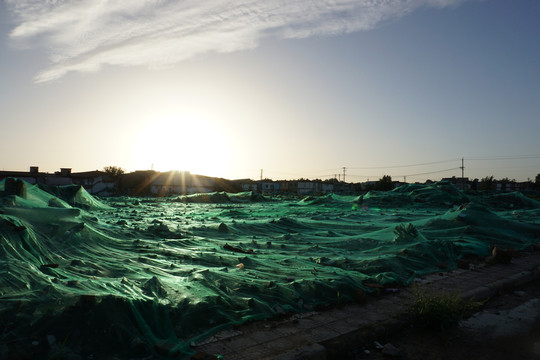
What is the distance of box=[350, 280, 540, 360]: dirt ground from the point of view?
3.40 meters

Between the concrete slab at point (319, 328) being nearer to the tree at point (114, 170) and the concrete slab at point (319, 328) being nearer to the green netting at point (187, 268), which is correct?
the green netting at point (187, 268)

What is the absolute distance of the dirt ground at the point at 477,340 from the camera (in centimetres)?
340

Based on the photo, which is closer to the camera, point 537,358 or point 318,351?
point 318,351

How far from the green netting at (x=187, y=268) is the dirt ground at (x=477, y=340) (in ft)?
2.84

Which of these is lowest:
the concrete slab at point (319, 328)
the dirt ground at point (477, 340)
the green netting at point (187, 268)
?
the dirt ground at point (477, 340)

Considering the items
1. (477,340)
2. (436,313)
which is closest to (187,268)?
(436,313)

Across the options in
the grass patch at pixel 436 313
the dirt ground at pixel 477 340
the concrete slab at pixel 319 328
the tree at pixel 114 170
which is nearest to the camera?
the concrete slab at pixel 319 328

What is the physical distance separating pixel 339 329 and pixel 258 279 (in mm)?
1476

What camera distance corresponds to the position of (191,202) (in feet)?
85.8

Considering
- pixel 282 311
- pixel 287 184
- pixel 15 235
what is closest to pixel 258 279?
pixel 282 311

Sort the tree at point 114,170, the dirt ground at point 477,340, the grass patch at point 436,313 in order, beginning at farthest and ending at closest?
the tree at point 114,170 < the grass patch at point 436,313 < the dirt ground at point 477,340

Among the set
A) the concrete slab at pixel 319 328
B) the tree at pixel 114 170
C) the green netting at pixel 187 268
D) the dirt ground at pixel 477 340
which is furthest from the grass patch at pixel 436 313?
the tree at pixel 114 170

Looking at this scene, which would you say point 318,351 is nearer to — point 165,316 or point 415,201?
point 165,316

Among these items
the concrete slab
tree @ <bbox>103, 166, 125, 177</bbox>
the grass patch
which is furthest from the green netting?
tree @ <bbox>103, 166, 125, 177</bbox>
